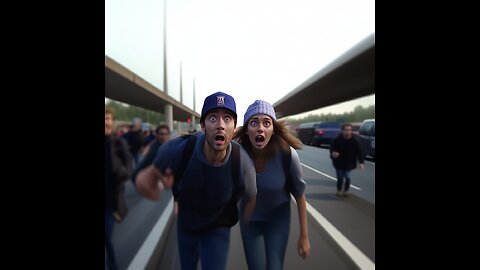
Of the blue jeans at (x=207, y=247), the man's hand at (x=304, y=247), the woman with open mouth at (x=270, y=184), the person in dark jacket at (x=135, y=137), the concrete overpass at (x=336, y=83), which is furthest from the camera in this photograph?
the concrete overpass at (x=336, y=83)

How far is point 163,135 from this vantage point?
5.68 feet

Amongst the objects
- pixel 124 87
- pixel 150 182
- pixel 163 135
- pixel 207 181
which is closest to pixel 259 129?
pixel 207 181

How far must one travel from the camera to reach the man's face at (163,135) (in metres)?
1.70

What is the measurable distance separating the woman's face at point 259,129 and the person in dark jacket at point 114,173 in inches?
31.8

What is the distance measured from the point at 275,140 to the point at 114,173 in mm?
1090

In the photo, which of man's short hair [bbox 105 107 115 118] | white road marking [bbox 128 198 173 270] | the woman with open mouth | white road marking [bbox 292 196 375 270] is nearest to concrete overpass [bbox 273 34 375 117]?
the woman with open mouth

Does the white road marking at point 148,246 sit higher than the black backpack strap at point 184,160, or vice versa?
the black backpack strap at point 184,160

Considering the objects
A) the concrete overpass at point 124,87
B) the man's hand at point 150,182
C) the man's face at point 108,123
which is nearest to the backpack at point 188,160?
the man's hand at point 150,182

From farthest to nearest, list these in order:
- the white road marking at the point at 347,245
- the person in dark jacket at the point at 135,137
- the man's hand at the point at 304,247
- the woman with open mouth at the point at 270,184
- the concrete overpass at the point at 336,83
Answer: the white road marking at the point at 347,245, the concrete overpass at the point at 336,83, the man's hand at the point at 304,247, the woman with open mouth at the point at 270,184, the person in dark jacket at the point at 135,137

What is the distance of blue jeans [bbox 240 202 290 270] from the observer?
2.19 meters

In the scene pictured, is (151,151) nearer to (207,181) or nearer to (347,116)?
(207,181)

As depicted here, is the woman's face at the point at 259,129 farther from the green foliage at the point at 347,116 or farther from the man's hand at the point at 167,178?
the man's hand at the point at 167,178
